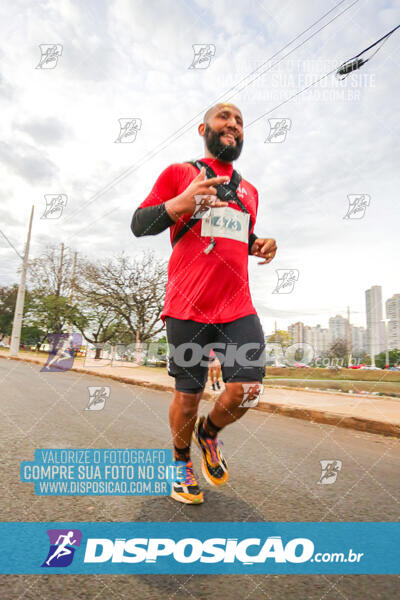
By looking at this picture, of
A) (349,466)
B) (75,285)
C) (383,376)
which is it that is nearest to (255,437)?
(349,466)

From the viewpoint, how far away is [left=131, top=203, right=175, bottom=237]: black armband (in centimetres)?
210

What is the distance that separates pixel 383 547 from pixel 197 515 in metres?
0.76

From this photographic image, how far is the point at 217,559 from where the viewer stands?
1.52 m

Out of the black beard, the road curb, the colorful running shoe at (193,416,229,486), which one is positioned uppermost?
the black beard

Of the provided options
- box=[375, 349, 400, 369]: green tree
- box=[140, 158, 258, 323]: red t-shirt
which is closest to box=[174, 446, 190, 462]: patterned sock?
box=[140, 158, 258, 323]: red t-shirt

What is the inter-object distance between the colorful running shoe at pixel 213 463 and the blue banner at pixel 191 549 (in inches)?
15.1

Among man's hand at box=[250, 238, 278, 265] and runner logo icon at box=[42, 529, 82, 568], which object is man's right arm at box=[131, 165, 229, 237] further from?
runner logo icon at box=[42, 529, 82, 568]

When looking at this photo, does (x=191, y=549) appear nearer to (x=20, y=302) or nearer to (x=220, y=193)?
(x=220, y=193)

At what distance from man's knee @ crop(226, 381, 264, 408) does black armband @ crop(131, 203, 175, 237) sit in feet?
2.79

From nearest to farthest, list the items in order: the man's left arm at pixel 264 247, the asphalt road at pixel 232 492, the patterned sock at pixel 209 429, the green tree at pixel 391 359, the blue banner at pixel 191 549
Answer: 1. the asphalt road at pixel 232 492
2. the blue banner at pixel 191 549
3. the patterned sock at pixel 209 429
4. the man's left arm at pixel 264 247
5. the green tree at pixel 391 359

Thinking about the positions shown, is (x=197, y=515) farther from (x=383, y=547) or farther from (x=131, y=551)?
(x=383, y=547)

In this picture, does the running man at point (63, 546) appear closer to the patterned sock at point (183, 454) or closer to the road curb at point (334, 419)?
the patterned sock at point (183, 454)

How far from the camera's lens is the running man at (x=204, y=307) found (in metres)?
2.11

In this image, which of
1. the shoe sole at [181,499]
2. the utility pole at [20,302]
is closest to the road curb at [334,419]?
the shoe sole at [181,499]
